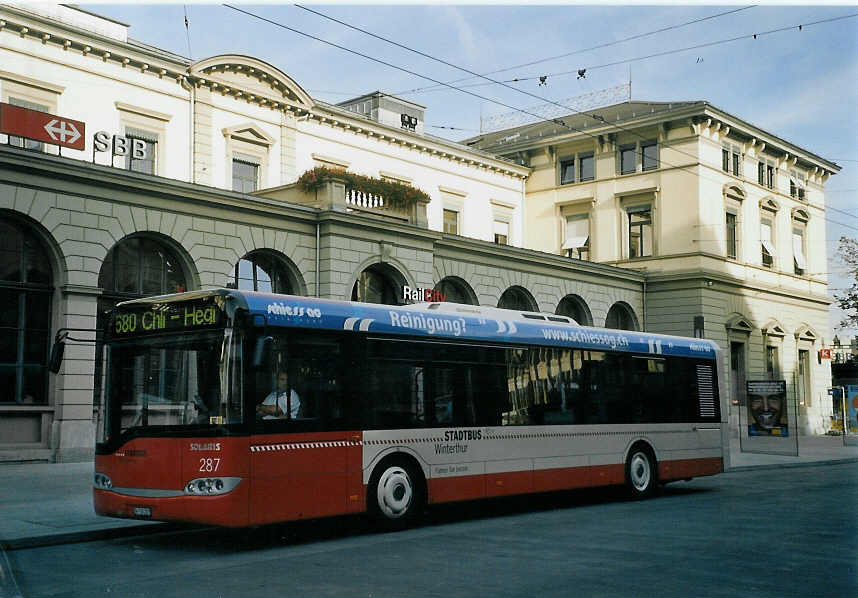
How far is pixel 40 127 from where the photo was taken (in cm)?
2078

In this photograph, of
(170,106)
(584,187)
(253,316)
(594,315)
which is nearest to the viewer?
(253,316)

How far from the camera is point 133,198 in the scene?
22.2m

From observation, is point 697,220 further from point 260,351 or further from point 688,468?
point 260,351

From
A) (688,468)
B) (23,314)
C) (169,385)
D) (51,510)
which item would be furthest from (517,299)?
(169,385)

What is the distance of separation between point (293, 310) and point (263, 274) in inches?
576

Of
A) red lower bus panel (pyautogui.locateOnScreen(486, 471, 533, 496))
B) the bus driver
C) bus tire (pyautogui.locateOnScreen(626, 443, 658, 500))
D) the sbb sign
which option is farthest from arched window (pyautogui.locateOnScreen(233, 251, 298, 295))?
the bus driver

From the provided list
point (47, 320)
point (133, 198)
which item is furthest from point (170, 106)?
point (47, 320)

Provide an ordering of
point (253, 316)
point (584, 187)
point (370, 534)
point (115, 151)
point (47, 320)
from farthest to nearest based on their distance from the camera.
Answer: point (584, 187), point (115, 151), point (47, 320), point (370, 534), point (253, 316)

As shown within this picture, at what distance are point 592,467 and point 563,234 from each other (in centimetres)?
3034

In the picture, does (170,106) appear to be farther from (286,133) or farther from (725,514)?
(725,514)

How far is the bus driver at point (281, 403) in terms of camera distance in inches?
423

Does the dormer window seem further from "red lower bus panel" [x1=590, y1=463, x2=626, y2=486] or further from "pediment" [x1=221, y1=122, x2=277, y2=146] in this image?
"red lower bus panel" [x1=590, y1=463, x2=626, y2=486]

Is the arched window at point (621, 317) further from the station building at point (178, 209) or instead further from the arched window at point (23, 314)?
the arched window at point (23, 314)

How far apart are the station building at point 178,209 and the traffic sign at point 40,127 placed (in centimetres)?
7
